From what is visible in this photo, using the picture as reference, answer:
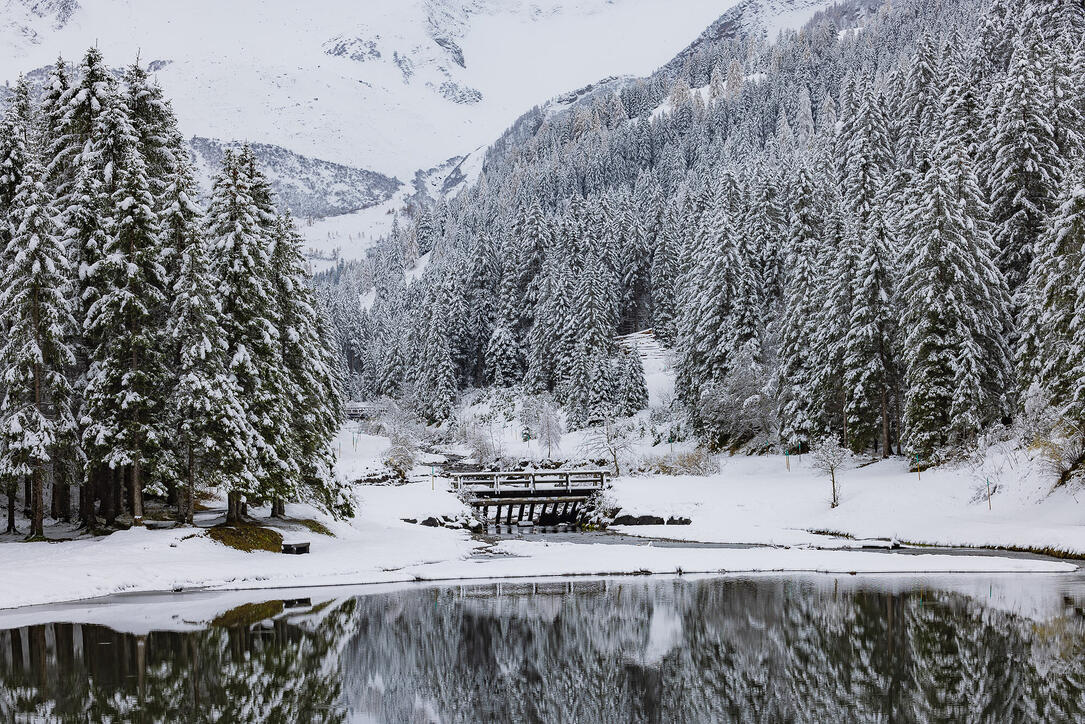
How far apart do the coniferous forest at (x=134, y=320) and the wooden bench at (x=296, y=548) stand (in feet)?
5.60

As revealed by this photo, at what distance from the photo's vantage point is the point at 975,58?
78562mm

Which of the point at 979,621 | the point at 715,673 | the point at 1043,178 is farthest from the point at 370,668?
the point at 1043,178

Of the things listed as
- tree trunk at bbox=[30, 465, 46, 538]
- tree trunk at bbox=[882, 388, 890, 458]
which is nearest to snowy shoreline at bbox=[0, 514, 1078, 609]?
tree trunk at bbox=[30, 465, 46, 538]

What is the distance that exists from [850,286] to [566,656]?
35834 mm

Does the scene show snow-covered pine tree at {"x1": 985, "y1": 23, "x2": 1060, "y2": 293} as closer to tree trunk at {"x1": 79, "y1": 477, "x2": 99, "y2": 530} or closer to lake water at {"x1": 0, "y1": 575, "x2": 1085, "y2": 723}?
lake water at {"x1": 0, "y1": 575, "x2": 1085, "y2": 723}

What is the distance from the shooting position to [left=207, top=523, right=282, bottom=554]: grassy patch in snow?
29.0 meters

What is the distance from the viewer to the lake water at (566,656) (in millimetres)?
13188

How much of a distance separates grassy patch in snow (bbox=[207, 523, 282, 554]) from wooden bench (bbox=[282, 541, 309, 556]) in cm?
22

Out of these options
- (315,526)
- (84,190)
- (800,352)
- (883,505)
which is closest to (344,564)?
(315,526)

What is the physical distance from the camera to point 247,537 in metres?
29.8

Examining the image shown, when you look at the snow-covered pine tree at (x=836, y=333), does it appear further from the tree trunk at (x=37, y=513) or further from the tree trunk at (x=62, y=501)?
the tree trunk at (x=37, y=513)

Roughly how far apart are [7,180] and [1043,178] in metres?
45.4

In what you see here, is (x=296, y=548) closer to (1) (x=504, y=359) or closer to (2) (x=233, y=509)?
(2) (x=233, y=509)

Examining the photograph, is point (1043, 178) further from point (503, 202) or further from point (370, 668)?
point (503, 202)
